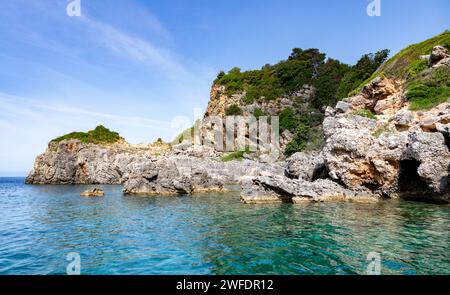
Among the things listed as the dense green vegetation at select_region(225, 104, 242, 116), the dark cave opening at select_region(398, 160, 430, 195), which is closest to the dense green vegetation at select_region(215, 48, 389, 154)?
the dense green vegetation at select_region(225, 104, 242, 116)

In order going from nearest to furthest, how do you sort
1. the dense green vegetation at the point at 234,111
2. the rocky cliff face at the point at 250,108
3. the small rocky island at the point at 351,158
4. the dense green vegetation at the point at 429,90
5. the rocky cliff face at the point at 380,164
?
1. the rocky cliff face at the point at 380,164
2. the small rocky island at the point at 351,158
3. the dense green vegetation at the point at 429,90
4. the rocky cliff face at the point at 250,108
5. the dense green vegetation at the point at 234,111

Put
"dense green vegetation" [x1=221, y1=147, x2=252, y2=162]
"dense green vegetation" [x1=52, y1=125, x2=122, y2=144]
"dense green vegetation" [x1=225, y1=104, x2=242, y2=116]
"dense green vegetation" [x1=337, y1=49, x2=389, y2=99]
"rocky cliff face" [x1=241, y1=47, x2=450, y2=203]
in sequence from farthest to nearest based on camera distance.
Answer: "dense green vegetation" [x1=225, y1=104, x2=242, y2=116] → "dense green vegetation" [x1=52, y1=125, x2=122, y2=144] → "dense green vegetation" [x1=221, y1=147, x2=252, y2=162] → "dense green vegetation" [x1=337, y1=49, x2=389, y2=99] → "rocky cliff face" [x1=241, y1=47, x2=450, y2=203]

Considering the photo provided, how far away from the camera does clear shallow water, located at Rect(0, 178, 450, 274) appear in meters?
9.53

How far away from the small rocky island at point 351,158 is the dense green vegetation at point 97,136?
4435 millimetres

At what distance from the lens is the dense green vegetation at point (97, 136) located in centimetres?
7352

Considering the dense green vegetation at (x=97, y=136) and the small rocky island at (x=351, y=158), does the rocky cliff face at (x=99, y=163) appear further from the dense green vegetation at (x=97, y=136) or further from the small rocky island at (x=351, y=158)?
the dense green vegetation at (x=97, y=136)

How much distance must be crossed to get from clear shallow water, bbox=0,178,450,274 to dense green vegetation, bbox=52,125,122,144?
56741 mm

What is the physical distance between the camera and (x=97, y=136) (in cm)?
7744

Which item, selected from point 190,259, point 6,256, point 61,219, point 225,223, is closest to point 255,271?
point 190,259

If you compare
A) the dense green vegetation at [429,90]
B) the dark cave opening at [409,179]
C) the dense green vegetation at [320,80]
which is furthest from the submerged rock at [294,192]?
the dense green vegetation at [429,90]

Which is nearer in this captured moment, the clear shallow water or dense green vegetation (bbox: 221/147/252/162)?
the clear shallow water

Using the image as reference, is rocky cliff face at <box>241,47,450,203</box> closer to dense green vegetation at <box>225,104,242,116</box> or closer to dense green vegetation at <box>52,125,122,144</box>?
Answer: dense green vegetation at <box>225,104,242,116</box>

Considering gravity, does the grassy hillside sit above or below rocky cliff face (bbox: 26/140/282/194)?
above
